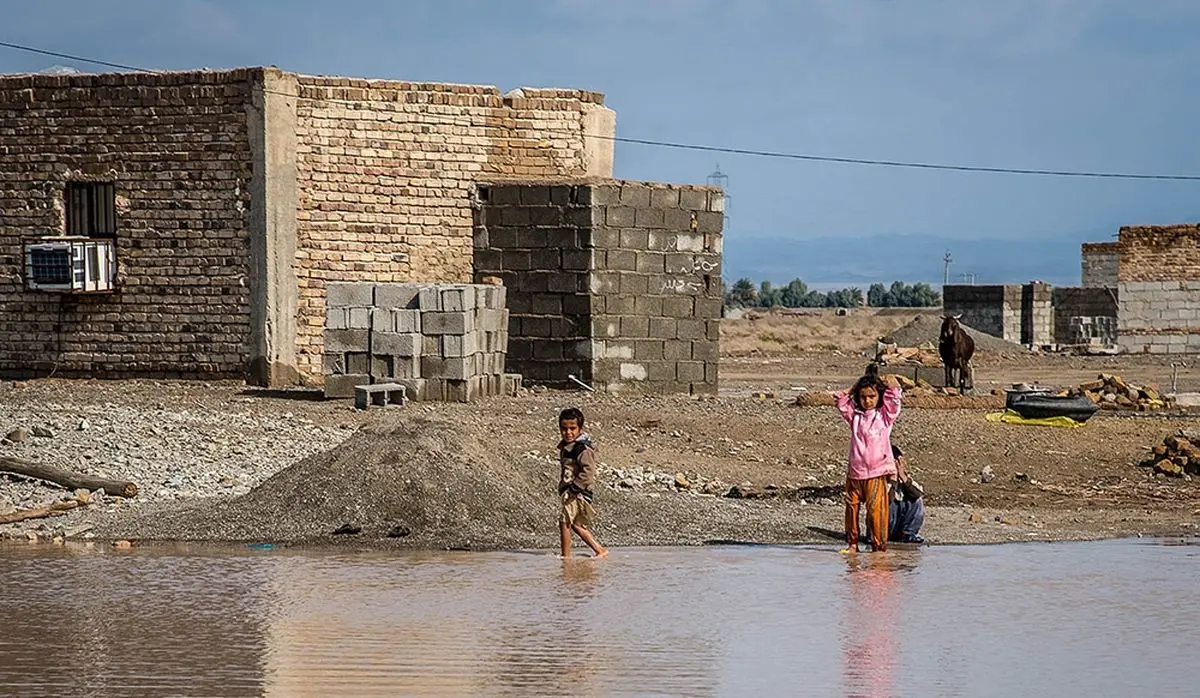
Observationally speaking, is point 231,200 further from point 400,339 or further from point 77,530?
point 77,530

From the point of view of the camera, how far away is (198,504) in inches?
570

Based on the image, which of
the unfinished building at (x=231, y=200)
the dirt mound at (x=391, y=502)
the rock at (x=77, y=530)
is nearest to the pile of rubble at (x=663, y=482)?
the dirt mound at (x=391, y=502)

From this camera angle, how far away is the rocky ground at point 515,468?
13.5m

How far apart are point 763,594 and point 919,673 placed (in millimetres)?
2502

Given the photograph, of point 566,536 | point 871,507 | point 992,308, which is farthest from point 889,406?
point 992,308

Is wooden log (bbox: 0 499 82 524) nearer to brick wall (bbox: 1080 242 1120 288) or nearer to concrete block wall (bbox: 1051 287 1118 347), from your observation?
concrete block wall (bbox: 1051 287 1118 347)

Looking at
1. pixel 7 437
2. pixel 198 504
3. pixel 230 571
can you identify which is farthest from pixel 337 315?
pixel 230 571

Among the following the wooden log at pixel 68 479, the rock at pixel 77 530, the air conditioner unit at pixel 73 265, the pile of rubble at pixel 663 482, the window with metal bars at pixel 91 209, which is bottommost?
the rock at pixel 77 530

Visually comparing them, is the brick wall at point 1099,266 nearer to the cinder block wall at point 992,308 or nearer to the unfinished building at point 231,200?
the cinder block wall at point 992,308

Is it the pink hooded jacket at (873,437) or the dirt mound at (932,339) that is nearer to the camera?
the pink hooded jacket at (873,437)

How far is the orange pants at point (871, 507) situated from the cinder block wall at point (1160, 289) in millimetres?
30879

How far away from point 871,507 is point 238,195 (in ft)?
43.4

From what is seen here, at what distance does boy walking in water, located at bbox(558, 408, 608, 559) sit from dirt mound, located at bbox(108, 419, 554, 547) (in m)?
1.00

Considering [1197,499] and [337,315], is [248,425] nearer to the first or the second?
[337,315]
